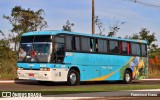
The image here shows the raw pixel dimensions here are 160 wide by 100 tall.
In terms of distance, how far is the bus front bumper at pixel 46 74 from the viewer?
80.2ft

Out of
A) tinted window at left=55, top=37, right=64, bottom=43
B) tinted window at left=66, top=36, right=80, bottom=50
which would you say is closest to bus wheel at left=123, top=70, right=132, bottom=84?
tinted window at left=66, top=36, right=80, bottom=50

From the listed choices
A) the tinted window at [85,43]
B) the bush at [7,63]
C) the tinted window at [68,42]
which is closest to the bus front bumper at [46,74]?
the tinted window at [68,42]

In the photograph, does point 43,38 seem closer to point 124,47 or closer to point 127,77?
point 124,47

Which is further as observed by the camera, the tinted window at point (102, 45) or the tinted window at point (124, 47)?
the tinted window at point (124, 47)

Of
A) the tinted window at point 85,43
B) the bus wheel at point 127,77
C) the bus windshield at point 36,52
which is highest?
the tinted window at point 85,43

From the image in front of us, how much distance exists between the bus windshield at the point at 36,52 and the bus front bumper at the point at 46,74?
2.23 ft

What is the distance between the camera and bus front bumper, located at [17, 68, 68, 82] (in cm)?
2445

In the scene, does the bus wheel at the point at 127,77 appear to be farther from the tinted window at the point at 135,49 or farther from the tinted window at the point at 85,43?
the tinted window at the point at 85,43

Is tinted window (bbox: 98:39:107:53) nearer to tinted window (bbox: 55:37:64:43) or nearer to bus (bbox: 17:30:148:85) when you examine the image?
bus (bbox: 17:30:148:85)

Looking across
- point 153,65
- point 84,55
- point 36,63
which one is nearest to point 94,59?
point 84,55

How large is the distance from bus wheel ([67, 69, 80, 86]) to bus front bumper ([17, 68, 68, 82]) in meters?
0.36

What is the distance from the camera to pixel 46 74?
24484 mm

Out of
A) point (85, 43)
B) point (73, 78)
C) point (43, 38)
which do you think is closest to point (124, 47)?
point (85, 43)

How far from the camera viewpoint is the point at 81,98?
16891mm
